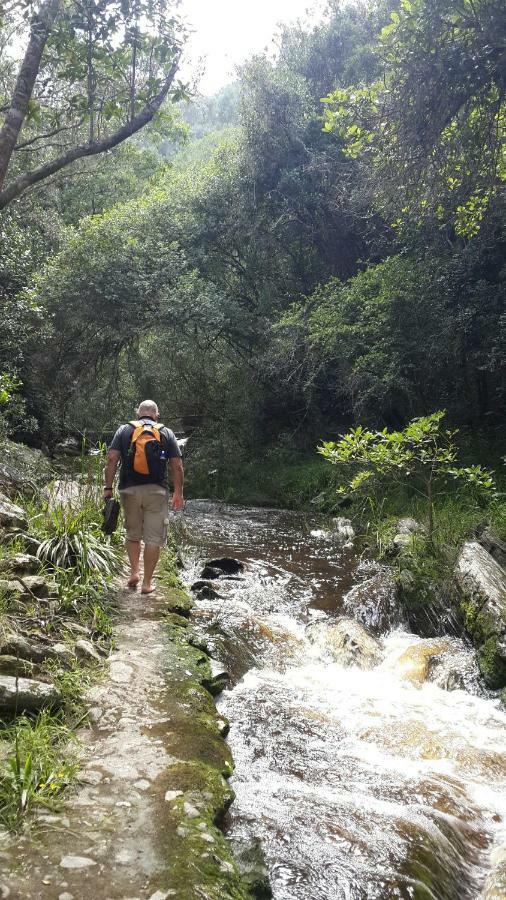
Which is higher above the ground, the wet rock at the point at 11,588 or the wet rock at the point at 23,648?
the wet rock at the point at 11,588

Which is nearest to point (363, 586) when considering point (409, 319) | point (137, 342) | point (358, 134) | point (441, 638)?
point (441, 638)

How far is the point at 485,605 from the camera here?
5684mm

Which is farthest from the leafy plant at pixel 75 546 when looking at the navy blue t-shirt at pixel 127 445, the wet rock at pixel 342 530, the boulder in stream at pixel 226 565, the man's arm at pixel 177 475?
the wet rock at pixel 342 530

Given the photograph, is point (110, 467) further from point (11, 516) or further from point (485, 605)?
point (485, 605)

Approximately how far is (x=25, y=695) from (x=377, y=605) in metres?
4.46

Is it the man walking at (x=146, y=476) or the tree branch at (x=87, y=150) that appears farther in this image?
the tree branch at (x=87, y=150)

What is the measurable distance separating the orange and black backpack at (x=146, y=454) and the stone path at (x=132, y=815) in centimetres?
190

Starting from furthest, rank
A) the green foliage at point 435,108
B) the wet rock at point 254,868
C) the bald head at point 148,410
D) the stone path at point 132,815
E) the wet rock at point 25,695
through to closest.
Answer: the green foliage at point 435,108, the bald head at point 148,410, the wet rock at point 25,695, the wet rock at point 254,868, the stone path at point 132,815

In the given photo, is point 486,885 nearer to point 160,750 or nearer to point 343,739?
point 343,739

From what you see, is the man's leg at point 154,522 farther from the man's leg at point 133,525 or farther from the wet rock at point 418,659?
the wet rock at point 418,659

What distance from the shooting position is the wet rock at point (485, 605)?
202 inches

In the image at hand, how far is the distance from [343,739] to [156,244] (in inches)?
563

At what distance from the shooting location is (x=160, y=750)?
318 cm

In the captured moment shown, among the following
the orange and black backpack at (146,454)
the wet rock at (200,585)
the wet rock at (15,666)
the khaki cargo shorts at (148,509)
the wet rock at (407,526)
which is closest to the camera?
the wet rock at (15,666)
